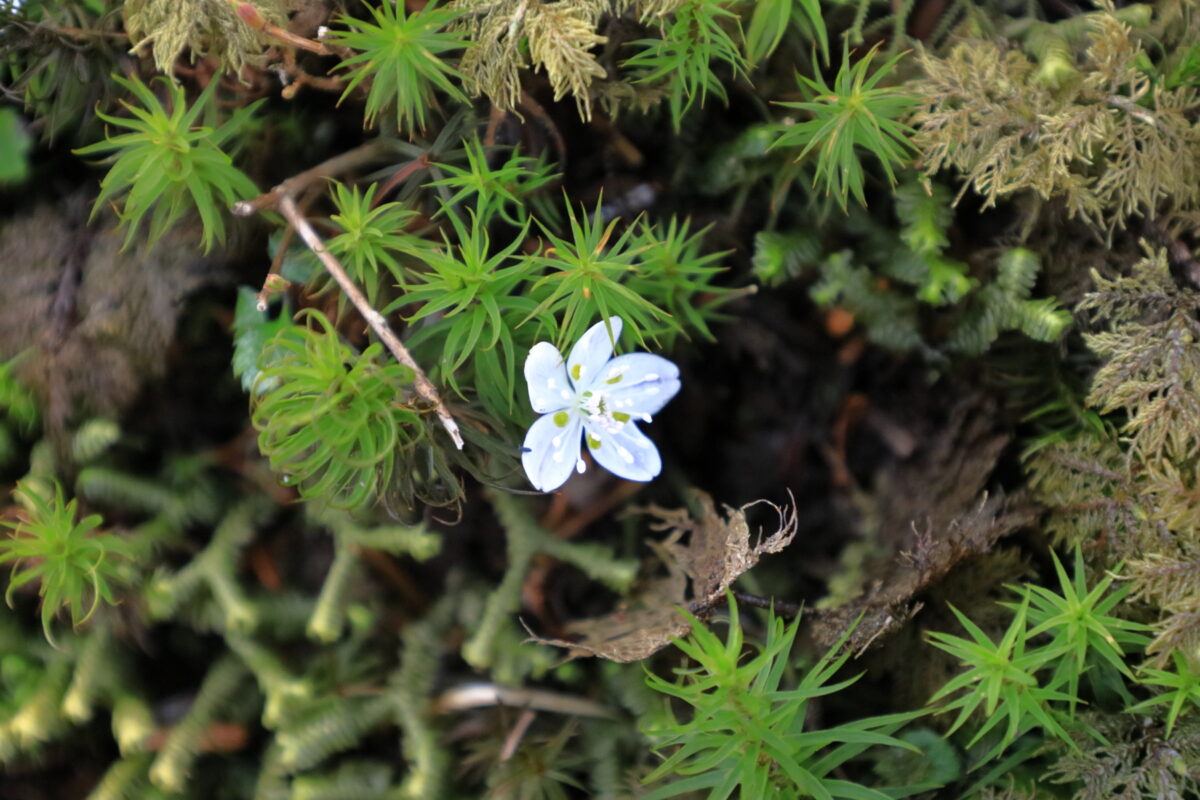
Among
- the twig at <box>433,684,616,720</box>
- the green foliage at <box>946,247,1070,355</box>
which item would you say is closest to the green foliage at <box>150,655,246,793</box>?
the twig at <box>433,684,616,720</box>

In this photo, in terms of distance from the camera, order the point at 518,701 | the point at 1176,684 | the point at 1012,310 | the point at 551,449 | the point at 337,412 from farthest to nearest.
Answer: the point at 518,701, the point at 1012,310, the point at 551,449, the point at 1176,684, the point at 337,412

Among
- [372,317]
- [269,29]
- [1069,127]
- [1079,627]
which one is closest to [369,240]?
[372,317]

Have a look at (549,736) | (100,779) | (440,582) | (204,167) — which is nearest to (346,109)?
(204,167)

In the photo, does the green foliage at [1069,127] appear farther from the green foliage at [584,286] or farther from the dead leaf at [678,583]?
the dead leaf at [678,583]

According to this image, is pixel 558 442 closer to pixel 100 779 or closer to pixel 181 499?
pixel 181 499

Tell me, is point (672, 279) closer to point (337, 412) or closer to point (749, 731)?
point (337, 412)

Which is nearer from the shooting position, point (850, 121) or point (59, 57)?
point (850, 121)

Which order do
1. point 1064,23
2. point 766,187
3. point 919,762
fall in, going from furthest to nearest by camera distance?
1. point 766,187
2. point 1064,23
3. point 919,762
